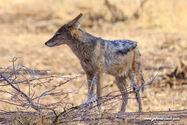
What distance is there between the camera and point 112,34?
1406 centimetres

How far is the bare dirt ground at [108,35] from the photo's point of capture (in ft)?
27.2

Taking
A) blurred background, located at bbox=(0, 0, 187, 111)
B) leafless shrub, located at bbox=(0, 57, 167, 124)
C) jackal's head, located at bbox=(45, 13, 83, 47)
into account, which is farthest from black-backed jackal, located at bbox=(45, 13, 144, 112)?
blurred background, located at bbox=(0, 0, 187, 111)

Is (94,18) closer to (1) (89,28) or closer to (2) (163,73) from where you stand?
(1) (89,28)

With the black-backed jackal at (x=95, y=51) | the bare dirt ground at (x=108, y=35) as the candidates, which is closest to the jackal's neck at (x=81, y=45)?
the black-backed jackal at (x=95, y=51)

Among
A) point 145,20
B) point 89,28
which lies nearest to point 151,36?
point 145,20

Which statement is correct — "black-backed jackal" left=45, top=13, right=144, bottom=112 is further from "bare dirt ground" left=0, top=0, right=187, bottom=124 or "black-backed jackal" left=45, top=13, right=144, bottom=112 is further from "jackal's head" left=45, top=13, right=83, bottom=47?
"bare dirt ground" left=0, top=0, right=187, bottom=124

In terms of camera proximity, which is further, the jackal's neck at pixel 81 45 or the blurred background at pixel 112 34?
the blurred background at pixel 112 34

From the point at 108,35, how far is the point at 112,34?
0.89ft

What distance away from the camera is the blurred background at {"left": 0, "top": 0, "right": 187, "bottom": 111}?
8477 millimetres

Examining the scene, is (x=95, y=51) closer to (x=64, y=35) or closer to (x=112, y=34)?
(x=64, y=35)

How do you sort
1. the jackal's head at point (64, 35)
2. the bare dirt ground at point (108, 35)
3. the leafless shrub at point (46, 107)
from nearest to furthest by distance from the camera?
the leafless shrub at point (46, 107) < the jackal's head at point (64, 35) < the bare dirt ground at point (108, 35)

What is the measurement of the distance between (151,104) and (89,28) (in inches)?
374

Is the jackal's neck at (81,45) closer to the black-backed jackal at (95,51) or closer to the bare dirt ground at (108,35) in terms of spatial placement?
the black-backed jackal at (95,51)

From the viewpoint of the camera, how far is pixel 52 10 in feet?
59.7
